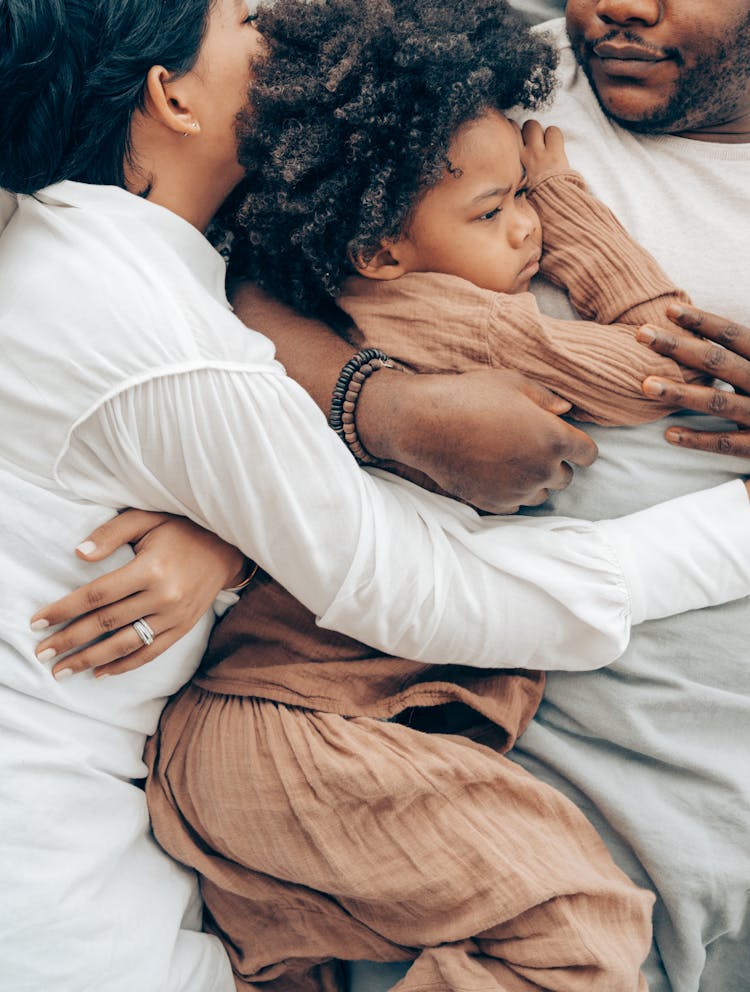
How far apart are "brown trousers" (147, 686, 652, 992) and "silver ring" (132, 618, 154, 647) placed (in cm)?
17

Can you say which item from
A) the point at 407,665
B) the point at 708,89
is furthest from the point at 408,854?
the point at 708,89

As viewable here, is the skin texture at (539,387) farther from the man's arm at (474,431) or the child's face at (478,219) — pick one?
the child's face at (478,219)

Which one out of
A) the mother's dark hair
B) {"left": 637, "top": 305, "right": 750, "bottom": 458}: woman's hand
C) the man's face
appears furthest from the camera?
the man's face

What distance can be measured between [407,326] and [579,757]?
635 millimetres

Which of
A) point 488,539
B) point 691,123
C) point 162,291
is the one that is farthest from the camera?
point 691,123

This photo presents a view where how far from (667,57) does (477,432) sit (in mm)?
665

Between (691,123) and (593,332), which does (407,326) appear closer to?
(593,332)

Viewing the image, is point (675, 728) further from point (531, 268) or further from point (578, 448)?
point (531, 268)

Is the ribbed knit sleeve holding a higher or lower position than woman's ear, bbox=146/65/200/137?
lower

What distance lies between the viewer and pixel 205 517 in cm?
99

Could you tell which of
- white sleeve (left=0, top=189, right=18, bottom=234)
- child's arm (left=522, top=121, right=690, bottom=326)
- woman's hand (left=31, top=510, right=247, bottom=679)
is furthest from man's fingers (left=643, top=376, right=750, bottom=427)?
white sleeve (left=0, top=189, right=18, bottom=234)

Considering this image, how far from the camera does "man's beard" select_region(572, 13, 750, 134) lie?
1.15 meters

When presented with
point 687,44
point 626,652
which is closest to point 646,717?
point 626,652

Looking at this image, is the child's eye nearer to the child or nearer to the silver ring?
the child
